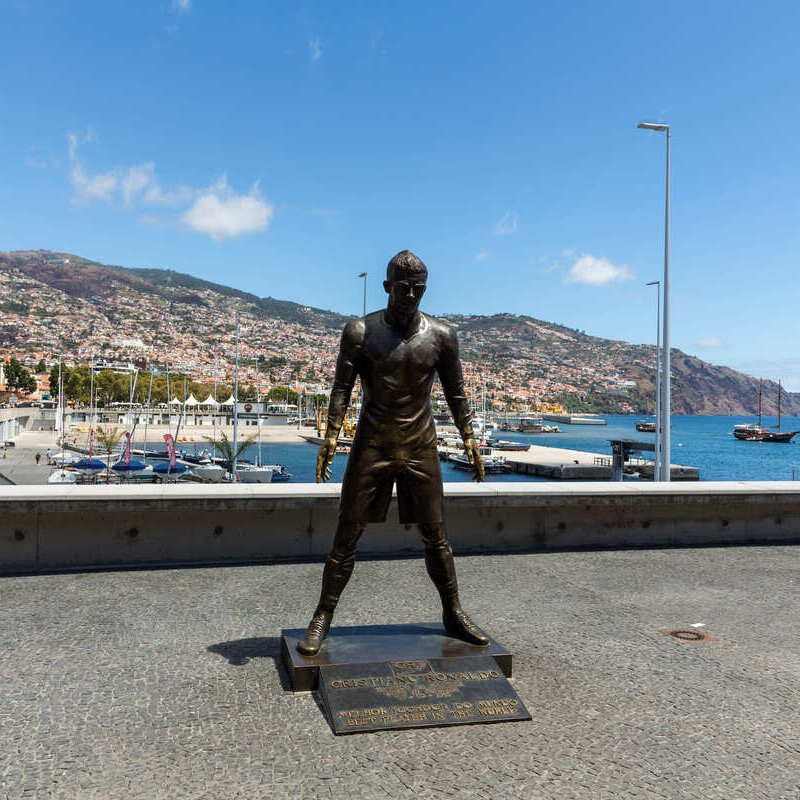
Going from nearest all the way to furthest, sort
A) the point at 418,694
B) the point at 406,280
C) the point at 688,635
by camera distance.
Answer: the point at 418,694 → the point at 406,280 → the point at 688,635

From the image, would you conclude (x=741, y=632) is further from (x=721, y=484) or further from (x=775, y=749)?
(x=721, y=484)

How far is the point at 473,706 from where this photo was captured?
4121 millimetres

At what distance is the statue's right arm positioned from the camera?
4676mm

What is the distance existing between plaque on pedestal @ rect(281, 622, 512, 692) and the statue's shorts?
81 centimetres

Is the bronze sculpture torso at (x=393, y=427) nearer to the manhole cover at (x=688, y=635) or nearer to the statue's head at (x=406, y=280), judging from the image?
the statue's head at (x=406, y=280)

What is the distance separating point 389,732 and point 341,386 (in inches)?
84.8

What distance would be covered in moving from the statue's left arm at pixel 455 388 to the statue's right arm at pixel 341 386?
577 millimetres

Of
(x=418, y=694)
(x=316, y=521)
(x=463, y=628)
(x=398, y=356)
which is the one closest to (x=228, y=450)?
(x=316, y=521)

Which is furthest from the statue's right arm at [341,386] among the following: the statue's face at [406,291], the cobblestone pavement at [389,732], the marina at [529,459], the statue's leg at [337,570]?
the marina at [529,459]

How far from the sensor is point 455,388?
4.97 meters

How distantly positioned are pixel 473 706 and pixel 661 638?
2.10m

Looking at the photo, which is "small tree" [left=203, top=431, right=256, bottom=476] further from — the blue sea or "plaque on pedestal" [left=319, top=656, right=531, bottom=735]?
"plaque on pedestal" [left=319, top=656, right=531, bottom=735]

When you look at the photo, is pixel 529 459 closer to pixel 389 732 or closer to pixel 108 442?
pixel 108 442

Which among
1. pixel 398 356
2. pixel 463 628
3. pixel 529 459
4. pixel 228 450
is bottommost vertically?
pixel 529 459
